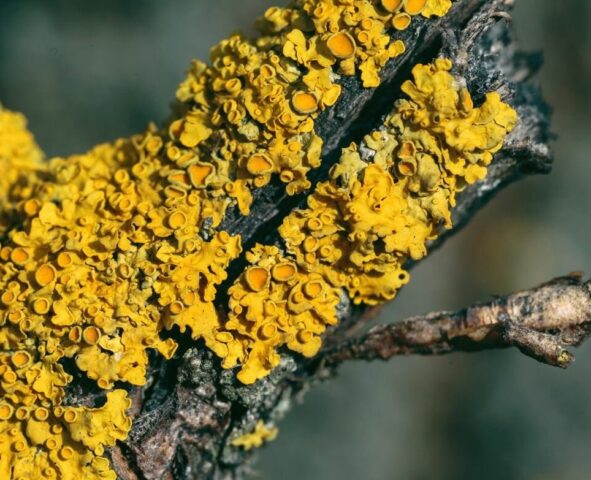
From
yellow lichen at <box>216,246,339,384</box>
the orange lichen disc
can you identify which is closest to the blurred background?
yellow lichen at <box>216,246,339,384</box>

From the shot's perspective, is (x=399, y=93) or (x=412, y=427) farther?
(x=412, y=427)

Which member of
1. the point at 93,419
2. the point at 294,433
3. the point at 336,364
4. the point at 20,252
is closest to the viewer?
the point at 93,419

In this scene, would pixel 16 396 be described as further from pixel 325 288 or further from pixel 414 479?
pixel 414 479

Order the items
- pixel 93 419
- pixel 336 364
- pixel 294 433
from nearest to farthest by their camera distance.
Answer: pixel 93 419 < pixel 336 364 < pixel 294 433

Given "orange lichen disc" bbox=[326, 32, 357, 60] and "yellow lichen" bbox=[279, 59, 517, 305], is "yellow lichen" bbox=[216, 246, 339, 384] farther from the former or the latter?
"orange lichen disc" bbox=[326, 32, 357, 60]

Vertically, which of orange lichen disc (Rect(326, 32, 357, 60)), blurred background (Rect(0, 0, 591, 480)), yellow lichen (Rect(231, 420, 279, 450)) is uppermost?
blurred background (Rect(0, 0, 591, 480))

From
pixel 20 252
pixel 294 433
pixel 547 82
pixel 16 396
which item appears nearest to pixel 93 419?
pixel 16 396

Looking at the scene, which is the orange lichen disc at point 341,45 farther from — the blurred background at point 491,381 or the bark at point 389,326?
the blurred background at point 491,381
